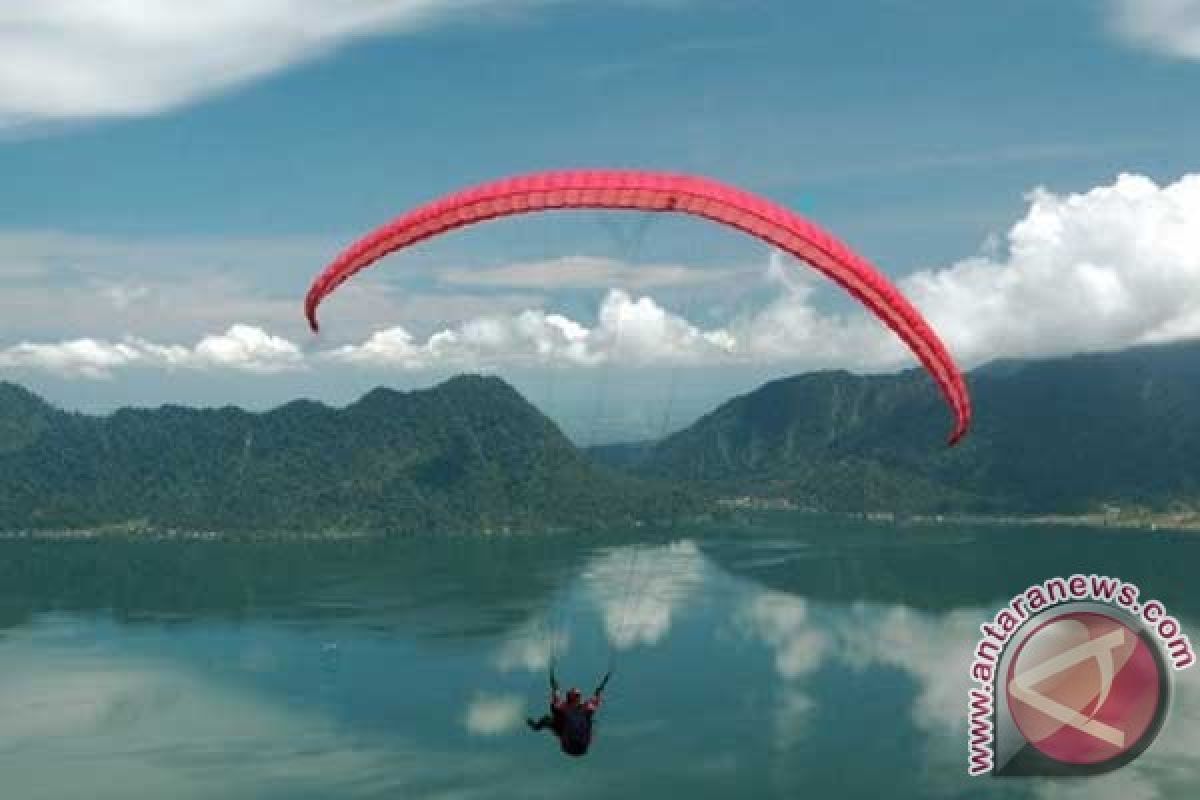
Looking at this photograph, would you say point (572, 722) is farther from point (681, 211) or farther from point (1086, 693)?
point (1086, 693)

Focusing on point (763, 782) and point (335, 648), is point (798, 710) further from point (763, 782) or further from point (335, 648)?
point (335, 648)

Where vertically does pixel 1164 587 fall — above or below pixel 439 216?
below

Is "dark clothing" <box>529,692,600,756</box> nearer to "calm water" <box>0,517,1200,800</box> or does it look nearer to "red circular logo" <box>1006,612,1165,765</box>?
"calm water" <box>0,517,1200,800</box>

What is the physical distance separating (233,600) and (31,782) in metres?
79.7

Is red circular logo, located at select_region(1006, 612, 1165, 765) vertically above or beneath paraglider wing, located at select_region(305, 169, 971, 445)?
beneath

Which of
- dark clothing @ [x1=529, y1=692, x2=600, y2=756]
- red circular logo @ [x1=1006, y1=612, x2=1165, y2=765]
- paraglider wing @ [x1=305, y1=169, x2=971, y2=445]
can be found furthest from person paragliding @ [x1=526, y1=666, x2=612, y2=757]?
red circular logo @ [x1=1006, y1=612, x2=1165, y2=765]

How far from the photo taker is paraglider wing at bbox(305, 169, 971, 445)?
16391mm

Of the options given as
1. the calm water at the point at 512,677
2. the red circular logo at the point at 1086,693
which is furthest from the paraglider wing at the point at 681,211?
the red circular logo at the point at 1086,693

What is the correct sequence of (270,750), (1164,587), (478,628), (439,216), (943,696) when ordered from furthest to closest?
(1164,587) → (478,628) → (943,696) → (270,750) → (439,216)

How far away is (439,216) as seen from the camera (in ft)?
55.4

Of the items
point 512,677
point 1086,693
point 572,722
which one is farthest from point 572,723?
point 512,677

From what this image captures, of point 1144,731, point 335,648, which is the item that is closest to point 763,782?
point 1144,731

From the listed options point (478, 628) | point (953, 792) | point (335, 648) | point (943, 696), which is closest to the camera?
point (953, 792)

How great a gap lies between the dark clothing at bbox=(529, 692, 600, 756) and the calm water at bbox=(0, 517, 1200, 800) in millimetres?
48237
